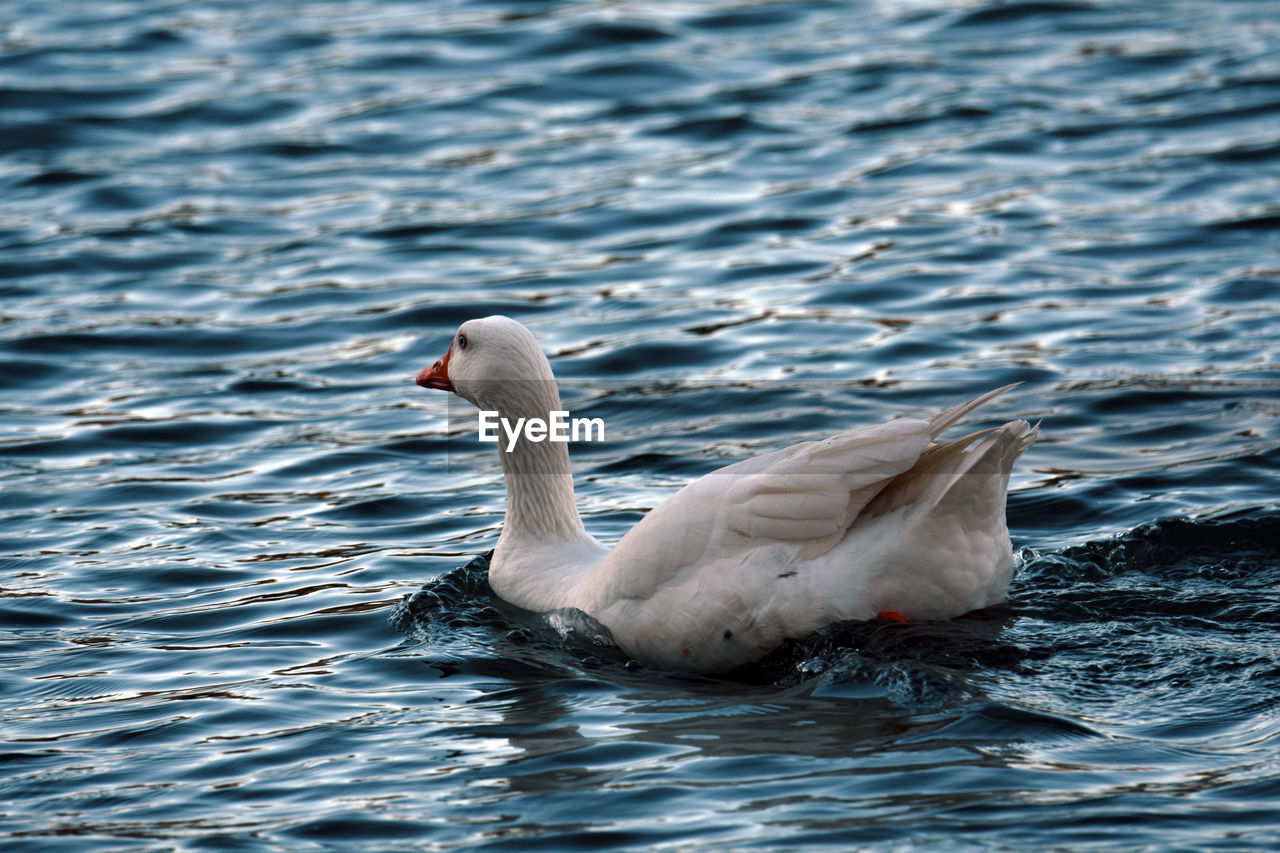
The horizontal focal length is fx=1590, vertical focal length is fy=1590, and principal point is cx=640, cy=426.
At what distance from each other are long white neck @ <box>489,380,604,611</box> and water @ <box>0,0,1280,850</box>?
8.0 inches

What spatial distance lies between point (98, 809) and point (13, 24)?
17541 millimetres

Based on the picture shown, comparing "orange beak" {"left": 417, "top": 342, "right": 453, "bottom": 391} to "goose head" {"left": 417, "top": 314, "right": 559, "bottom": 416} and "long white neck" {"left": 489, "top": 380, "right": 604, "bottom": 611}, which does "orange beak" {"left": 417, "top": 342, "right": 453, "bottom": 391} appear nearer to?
"goose head" {"left": 417, "top": 314, "right": 559, "bottom": 416}

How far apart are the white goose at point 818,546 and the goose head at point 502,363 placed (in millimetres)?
1215

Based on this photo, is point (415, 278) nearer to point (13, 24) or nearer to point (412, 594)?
point (412, 594)

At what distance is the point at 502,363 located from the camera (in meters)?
7.68

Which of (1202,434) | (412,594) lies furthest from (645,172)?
(412,594)

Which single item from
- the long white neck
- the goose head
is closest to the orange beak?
the goose head

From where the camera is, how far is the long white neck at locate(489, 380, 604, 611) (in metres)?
7.65

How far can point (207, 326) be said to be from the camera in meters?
12.6

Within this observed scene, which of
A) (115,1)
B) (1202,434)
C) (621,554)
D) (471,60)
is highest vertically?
(115,1)

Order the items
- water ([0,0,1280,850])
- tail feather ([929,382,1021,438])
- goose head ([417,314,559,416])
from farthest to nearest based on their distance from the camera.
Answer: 1. goose head ([417,314,559,416])
2. tail feather ([929,382,1021,438])
3. water ([0,0,1280,850])

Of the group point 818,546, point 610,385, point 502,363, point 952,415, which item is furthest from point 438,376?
point 610,385

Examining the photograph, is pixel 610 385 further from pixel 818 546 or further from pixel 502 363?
pixel 818 546

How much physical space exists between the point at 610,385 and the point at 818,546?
497 cm
